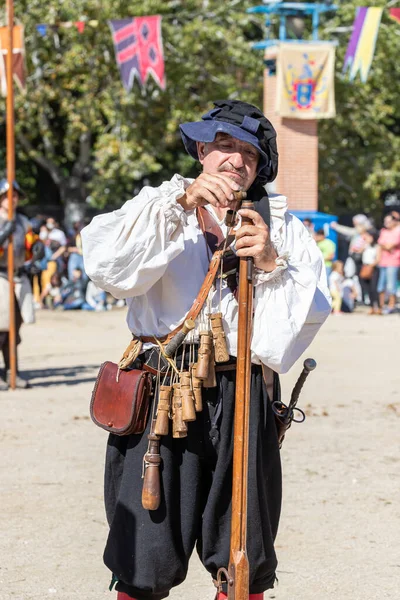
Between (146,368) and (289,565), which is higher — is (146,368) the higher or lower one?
the higher one

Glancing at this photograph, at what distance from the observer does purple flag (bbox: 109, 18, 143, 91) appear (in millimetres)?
21703

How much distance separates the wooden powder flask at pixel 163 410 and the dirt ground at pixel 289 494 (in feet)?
5.17

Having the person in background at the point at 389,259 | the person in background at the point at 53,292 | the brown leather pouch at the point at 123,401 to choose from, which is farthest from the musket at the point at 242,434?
the person in background at the point at 53,292

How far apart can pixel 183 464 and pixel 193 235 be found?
2.17ft

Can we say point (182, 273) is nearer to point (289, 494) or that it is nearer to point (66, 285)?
point (289, 494)

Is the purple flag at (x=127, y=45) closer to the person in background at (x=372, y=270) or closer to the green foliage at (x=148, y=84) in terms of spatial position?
the green foliage at (x=148, y=84)

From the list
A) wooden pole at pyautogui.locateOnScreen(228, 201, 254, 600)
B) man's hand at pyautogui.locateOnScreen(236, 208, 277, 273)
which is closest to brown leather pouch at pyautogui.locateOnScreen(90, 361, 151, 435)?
wooden pole at pyautogui.locateOnScreen(228, 201, 254, 600)

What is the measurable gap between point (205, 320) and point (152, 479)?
1.55ft

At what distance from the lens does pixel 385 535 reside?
5.38 m

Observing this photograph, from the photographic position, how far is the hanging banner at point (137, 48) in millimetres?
21516

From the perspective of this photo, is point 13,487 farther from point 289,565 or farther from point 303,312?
point 303,312

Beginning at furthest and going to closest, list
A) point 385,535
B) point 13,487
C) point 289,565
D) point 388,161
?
point 388,161 → point 13,487 → point 385,535 → point 289,565

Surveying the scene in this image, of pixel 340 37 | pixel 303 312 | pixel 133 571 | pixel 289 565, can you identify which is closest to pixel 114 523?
pixel 133 571

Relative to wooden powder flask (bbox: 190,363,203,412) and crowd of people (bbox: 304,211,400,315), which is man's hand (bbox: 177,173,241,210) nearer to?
wooden powder flask (bbox: 190,363,203,412)
